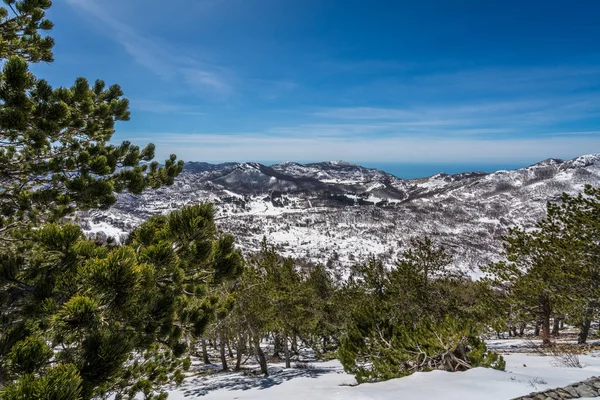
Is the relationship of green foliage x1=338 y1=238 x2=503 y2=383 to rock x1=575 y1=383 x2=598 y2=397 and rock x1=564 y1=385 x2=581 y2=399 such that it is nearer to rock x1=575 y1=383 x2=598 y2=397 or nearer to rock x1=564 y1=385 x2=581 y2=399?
rock x1=564 y1=385 x2=581 y2=399

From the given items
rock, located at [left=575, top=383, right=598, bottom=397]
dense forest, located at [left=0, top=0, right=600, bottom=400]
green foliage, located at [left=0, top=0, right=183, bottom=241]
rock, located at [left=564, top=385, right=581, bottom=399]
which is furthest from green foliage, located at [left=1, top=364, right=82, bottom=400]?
rock, located at [left=575, top=383, right=598, bottom=397]

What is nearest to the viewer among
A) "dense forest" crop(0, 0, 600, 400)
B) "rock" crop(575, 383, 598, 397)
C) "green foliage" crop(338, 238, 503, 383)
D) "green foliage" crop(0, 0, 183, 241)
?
"dense forest" crop(0, 0, 600, 400)

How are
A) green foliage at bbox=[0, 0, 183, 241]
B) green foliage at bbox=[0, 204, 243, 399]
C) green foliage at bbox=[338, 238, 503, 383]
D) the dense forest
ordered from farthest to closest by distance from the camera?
green foliage at bbox=[338, 238, 503, 383], green foliage at bbox=[0, 0, 183, 241], the dense forest, green foliage at bbox=[0, 204, 243, 399]

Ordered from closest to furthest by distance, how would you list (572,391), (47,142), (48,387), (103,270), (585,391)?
1. (48,387)
2. (103,270)
3. (47,142)
4. (585,391)
5. (572,391)

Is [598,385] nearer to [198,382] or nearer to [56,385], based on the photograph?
[56,385]

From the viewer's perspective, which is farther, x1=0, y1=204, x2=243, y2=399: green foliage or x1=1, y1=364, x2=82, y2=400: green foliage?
x1=0, y1=204, x2=243, y2=399: green foliage

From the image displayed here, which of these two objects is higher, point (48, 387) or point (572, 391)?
point (48, 387)

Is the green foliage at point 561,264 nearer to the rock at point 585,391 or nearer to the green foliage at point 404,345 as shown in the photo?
the green foliage at point 404,345

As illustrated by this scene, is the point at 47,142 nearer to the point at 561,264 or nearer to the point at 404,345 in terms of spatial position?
the point at 404,345

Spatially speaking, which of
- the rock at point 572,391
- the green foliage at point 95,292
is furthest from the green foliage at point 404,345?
the green foliage at point 95,292

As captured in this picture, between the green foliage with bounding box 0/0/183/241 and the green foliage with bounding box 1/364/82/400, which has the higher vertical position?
the green foliage with bounding box 0/0/183/241

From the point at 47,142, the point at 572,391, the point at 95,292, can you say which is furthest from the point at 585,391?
the point at 47,142

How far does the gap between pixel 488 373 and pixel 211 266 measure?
789 cm

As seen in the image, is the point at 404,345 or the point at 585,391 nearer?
the point at 585,391
